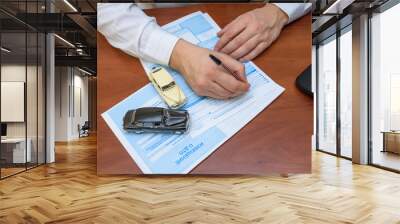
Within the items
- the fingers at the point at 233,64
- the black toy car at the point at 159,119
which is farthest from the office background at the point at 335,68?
the black toy car at the point at 159,119

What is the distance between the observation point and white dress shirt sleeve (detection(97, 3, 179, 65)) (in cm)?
559

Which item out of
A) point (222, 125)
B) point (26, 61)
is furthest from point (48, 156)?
point (222, 125)

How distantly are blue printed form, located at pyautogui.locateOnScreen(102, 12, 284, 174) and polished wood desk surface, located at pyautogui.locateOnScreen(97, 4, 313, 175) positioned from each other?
98mm

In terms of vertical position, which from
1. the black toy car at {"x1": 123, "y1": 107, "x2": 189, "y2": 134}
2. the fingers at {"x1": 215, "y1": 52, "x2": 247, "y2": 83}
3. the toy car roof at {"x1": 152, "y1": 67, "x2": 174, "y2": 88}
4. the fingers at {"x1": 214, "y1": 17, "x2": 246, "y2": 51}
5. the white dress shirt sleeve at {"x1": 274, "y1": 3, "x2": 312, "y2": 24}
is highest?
the white dress shirt sleeve at {"x1": 274, "y1": 3, "x2": 312, "y2": 24}

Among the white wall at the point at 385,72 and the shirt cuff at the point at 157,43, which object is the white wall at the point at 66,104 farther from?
the white wall at the point at 385,72

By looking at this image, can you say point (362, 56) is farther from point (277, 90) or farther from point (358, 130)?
point (277, 90)

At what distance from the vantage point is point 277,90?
594 cm

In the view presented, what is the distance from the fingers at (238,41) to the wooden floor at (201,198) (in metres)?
1.99

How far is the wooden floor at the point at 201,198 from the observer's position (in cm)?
374

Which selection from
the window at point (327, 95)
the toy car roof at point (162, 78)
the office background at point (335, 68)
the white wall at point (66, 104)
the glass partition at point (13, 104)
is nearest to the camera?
the toy car roof at point (162, 78)

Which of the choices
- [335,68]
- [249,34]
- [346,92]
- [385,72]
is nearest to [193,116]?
[249,34]

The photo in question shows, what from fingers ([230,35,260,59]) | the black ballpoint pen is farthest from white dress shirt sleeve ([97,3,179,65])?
fingers ([230,35,260,59])

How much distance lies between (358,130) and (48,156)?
6.39 m

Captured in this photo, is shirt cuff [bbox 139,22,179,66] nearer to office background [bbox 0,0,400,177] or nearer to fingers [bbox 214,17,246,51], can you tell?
fingers [bbox 214,17,246,51]
